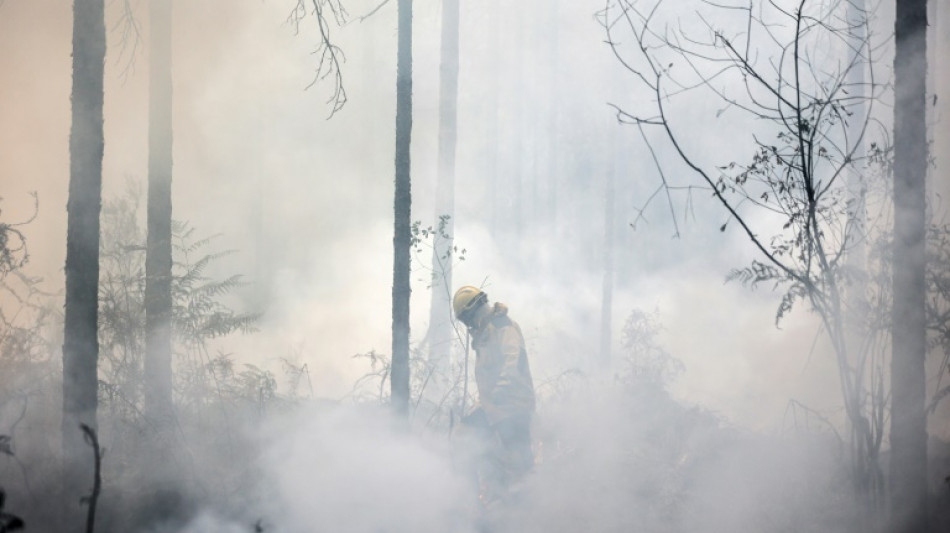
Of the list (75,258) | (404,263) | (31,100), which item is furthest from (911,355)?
(31,100)

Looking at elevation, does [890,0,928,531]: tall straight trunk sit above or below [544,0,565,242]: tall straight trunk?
below

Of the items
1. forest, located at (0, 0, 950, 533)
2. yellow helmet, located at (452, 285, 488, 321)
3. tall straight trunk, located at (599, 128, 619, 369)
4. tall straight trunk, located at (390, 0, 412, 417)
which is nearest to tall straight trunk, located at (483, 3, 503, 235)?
forest, located at (0, 0, 950, 533)

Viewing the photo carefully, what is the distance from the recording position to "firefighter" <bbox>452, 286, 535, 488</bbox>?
6941mm

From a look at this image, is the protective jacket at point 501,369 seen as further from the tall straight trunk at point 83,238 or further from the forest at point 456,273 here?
the tall straight trunk at point 83,238

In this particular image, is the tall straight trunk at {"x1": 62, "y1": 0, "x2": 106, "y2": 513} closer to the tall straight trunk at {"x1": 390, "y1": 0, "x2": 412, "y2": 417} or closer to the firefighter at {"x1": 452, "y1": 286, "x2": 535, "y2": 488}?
the tall straight trunk at {"x1": 390, "y1": 0, "x2": 412, "y2": 417}

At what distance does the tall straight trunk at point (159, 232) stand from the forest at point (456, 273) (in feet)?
0.13

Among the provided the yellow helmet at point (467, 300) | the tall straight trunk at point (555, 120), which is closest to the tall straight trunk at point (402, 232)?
the yellow helmet at point (467, 300)

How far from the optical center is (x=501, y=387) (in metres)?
6.96

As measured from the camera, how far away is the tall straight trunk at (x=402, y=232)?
774 cm

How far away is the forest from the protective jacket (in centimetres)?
7

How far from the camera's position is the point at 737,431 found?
965 cm

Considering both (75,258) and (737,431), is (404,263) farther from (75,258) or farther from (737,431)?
(737,431)

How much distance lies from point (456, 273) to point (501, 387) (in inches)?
581

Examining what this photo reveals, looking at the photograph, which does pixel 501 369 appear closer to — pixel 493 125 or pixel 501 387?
pixel 501 387
